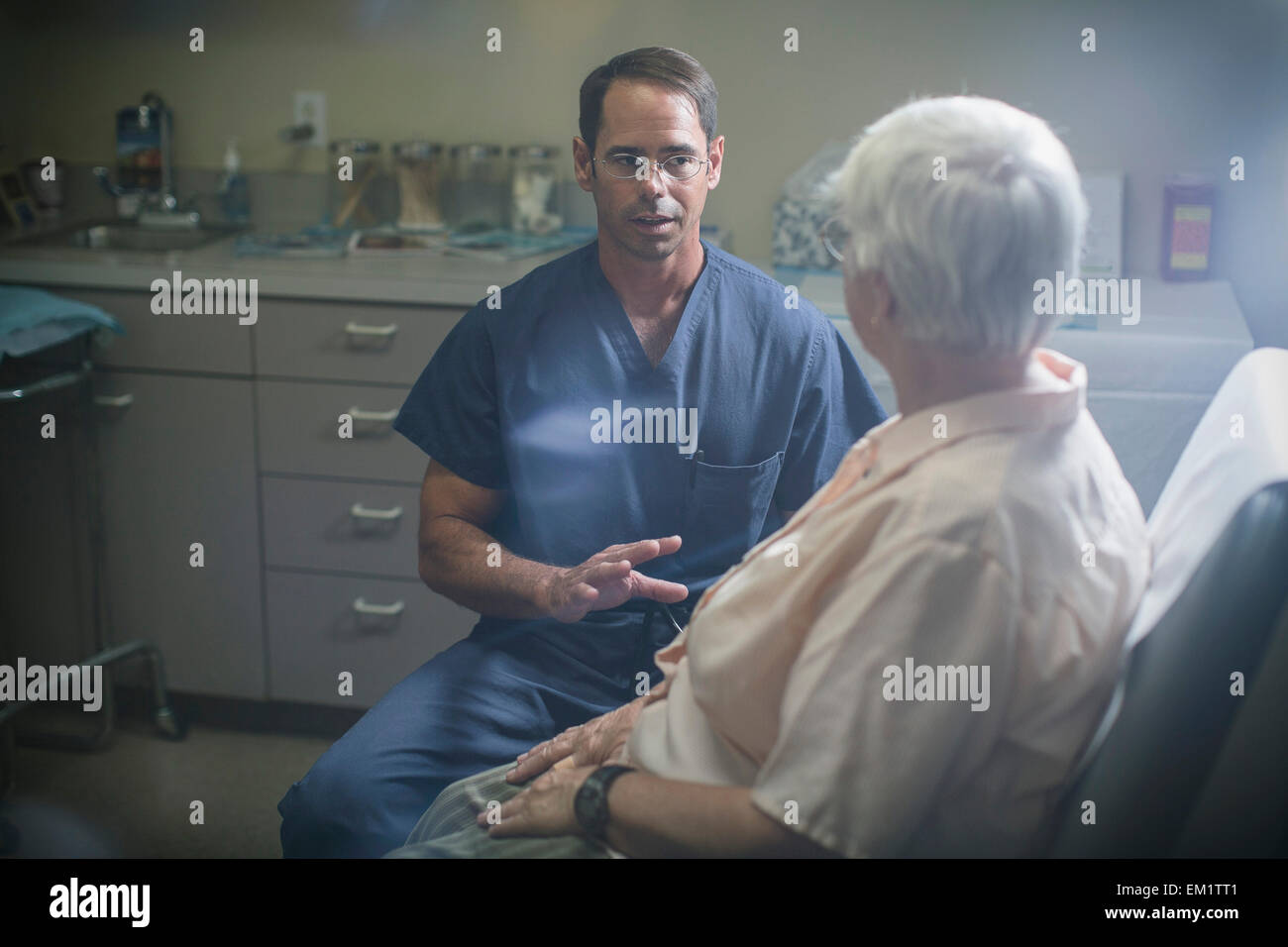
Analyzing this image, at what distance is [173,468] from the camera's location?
2436 mm

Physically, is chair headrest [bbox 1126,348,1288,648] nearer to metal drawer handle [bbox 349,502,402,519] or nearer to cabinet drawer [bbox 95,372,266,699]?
metal drawer handle [bbox 349,502,402,519]

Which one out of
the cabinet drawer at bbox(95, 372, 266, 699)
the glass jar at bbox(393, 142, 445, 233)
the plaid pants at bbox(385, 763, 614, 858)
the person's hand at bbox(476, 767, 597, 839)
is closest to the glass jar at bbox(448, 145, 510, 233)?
the glass jar at bbox(393, 142, 445, 233)

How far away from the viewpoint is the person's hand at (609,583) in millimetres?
1313

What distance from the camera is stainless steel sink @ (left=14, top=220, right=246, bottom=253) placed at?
2660mm

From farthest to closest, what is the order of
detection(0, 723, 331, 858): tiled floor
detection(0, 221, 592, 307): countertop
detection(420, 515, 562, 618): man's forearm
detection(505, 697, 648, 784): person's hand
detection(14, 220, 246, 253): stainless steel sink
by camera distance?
detection(14, 220, 246, 253): stainless steel sink, detection(0, 221, 592, 307): countertop, detection(0, 723, 331, 858): tiled floor, detection(420, 515, 562, 618): man's forearm, detection(505, 697, 648, 784): person's hand

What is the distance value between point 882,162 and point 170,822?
71.5 inches

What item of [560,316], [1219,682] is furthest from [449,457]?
[1219,682]

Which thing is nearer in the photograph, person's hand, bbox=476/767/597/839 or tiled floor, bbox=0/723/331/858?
person's hand, bbox=476/767/597/839

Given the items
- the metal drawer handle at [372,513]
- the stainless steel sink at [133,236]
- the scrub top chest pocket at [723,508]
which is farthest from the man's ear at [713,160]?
the stainless steel sink at [133,236]

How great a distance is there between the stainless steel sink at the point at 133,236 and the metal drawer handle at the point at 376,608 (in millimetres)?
843

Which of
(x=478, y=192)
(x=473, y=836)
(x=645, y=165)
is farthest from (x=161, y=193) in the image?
(x=473, y=836)

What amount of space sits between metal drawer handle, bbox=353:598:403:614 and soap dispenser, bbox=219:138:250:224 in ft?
3.24

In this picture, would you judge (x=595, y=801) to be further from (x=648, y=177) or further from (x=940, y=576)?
(x=648, y=177)

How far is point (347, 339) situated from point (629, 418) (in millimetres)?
969
